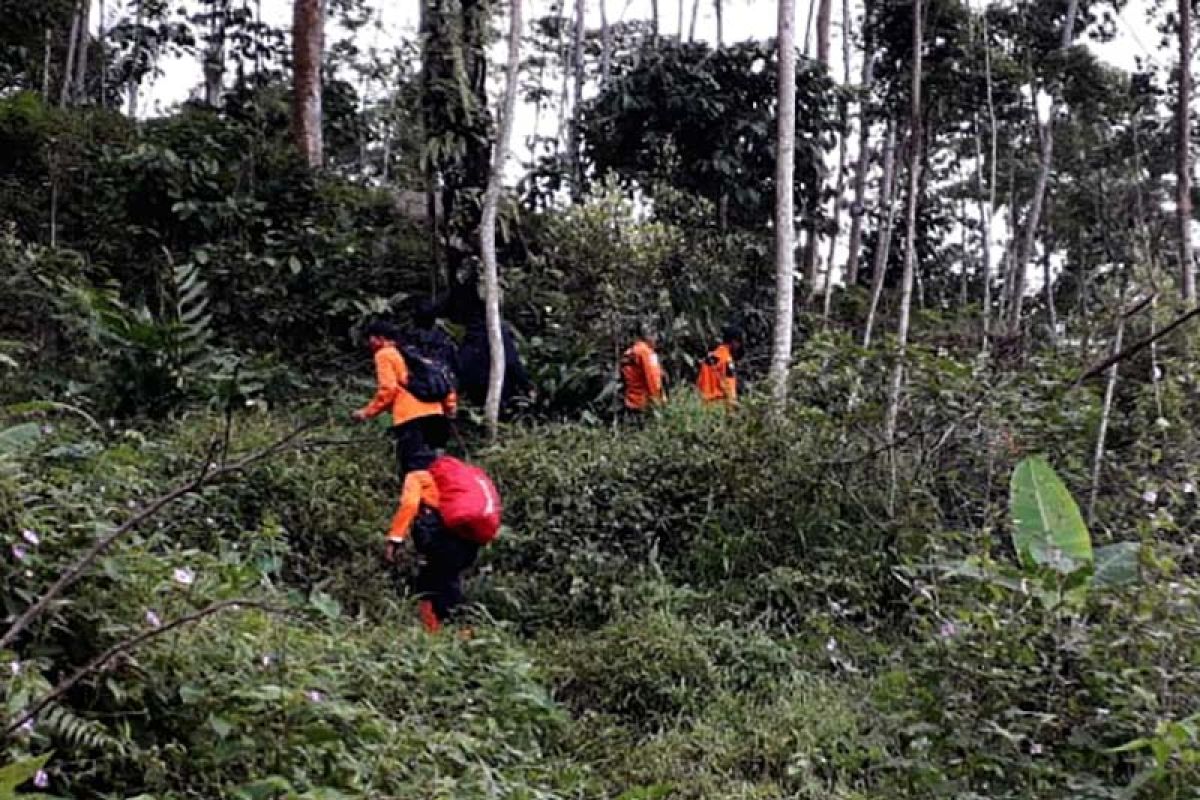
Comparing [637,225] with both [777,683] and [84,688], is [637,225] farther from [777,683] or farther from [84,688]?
[84,688]

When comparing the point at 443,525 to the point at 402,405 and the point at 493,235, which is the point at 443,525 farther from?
the point at 493,235

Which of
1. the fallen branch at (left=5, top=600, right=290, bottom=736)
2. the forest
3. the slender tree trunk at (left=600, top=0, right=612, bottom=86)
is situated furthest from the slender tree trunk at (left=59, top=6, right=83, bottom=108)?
the fallen branch at (left=5, top=600, right=290, bottom=736)

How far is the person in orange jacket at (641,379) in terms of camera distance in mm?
8969

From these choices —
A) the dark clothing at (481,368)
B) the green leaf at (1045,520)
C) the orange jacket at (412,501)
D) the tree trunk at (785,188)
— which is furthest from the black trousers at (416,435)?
the green leaf at (1045,520)

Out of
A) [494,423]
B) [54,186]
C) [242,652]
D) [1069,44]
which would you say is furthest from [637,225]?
[1069,44]

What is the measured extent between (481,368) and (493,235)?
0.94 m

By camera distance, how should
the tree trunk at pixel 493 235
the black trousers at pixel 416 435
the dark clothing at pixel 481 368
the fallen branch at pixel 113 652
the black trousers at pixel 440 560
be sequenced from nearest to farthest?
the fallen branch at pixel 113 652, the black trousers at pixel 440 560, the black trousers at pixel 416 435, the tree trunk at pixel 493 235, the dark clothing at pixel 481 368

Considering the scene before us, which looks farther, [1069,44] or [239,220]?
[1069,44]

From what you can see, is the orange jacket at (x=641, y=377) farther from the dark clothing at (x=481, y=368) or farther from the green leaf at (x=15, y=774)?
the green leaf at (x=15, y=774)

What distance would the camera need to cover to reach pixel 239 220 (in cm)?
1089

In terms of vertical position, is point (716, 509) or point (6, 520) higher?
point (6, 520)

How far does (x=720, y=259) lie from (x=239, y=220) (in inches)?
173

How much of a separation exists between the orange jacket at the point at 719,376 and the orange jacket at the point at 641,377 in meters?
0.62

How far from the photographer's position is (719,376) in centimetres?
963
